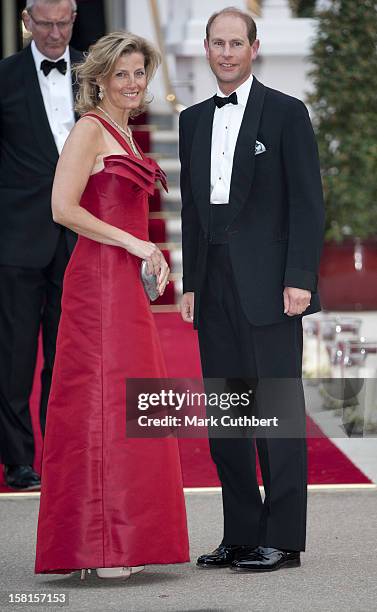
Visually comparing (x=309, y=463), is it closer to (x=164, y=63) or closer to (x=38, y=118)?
(x=38, y=118)

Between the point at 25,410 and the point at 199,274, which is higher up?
the point at 199,274

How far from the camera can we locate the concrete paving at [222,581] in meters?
4.26

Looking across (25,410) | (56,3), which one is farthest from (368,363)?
(56,3)

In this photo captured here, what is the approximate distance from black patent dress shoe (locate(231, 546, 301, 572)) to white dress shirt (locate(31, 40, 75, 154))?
7.44 feet

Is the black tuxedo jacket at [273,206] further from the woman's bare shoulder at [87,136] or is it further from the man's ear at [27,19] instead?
the man's ear at [27,19]

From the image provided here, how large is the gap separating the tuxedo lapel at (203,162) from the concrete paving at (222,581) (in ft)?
3.76

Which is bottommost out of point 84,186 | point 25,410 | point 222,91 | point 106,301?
point 25,410

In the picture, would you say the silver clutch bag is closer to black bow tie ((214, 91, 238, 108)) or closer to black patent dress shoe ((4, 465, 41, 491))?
black bow tie ((214, 91, 238, 108))

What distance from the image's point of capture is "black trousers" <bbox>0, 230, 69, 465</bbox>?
20.5 feet

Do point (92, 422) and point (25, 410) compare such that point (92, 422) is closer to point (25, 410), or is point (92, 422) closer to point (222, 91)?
point (222, 91)

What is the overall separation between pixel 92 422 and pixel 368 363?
4.14 metres

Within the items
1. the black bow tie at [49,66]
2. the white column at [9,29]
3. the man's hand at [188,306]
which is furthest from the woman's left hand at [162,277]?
the white column at [9,29]

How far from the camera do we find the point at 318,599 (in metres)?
4.32

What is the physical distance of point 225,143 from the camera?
4.66 m
